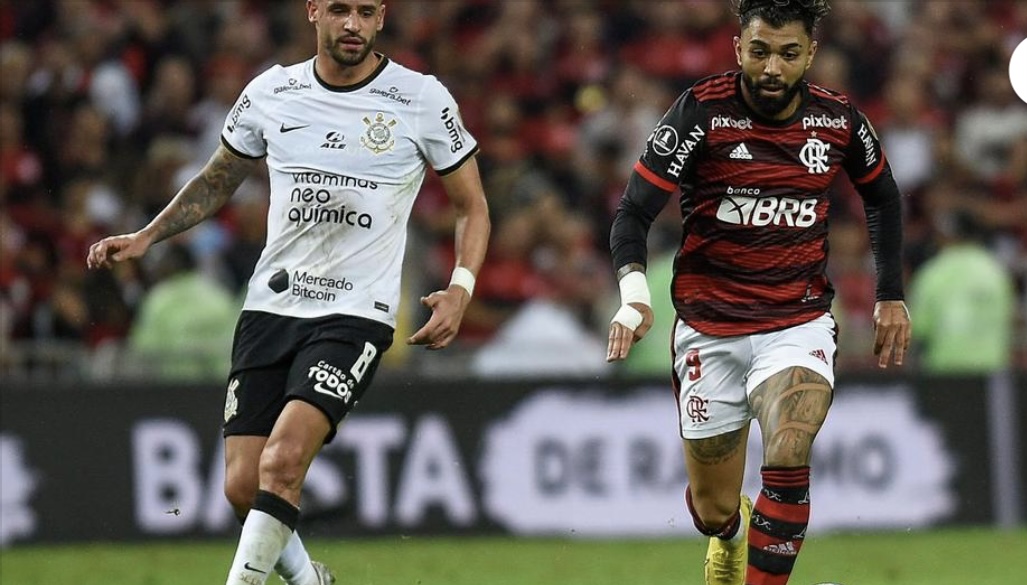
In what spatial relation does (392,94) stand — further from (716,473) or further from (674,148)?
(716,473)

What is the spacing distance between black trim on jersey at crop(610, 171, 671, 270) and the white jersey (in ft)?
2.55

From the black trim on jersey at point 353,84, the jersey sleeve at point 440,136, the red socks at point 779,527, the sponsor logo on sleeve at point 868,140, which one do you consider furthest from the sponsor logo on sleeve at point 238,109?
the red socks at point 779,527

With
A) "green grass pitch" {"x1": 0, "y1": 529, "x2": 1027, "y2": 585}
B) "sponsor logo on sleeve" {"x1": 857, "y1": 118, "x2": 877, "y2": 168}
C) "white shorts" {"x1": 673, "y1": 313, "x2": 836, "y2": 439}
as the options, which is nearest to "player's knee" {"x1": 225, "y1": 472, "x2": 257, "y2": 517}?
"white shorts" {"x1": 673, "y1": 313, "x2": 836, "y2": 439}

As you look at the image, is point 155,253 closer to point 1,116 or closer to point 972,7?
point 1,116

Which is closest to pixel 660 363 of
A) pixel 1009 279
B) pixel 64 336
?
pixel 1009 279

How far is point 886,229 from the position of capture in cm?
917

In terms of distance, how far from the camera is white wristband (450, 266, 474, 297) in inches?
341

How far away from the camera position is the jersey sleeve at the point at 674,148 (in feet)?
28.3

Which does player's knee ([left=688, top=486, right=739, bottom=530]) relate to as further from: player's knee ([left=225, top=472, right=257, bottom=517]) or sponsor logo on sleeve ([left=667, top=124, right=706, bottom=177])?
player's knee ([left=225, top=472, right=257, bottom=517])

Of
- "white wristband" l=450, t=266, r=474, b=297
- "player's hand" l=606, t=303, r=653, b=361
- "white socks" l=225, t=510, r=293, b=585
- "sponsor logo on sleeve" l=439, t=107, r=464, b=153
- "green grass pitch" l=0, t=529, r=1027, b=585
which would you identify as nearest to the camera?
"player's hand" l=606, t=303, r=653, b=361

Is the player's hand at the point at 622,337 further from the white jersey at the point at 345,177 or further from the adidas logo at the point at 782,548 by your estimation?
the white jersey at the point at 345,177

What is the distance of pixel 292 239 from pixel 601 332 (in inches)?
300

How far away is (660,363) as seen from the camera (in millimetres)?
15859

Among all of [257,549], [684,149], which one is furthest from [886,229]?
[257,549]
